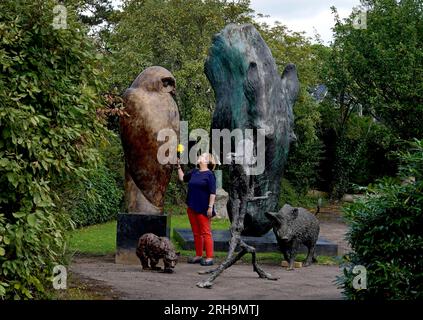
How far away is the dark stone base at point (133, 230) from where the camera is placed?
37.9 feet

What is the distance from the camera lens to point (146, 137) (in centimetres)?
1186

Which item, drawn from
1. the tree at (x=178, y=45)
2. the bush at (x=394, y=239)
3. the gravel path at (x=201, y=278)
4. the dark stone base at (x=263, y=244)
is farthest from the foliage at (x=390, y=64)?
the bush at (x=394, y=239)

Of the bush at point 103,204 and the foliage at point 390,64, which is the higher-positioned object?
the foliage at point 390,64

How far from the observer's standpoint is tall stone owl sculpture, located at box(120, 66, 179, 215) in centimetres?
1188

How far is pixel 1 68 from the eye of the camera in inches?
277

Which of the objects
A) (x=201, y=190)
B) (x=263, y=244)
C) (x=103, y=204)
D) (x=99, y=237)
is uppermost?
(x=201, y=190)

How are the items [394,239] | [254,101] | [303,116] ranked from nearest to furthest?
[394,239] < [254,101] < [303,116]

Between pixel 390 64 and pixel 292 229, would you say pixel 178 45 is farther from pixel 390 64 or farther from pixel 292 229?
pixel 292 229

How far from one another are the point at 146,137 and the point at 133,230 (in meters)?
1.60

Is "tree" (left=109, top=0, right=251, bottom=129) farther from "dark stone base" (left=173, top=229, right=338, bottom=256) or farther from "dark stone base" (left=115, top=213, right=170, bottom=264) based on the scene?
"dark stone base" (left=115, top=213, right=170, bottom=264)

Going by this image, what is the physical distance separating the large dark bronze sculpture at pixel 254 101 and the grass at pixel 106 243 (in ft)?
2.68

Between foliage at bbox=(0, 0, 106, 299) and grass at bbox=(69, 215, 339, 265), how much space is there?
204 centimetres

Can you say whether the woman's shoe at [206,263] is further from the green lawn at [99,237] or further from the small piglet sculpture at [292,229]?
the green lawn at [99,237]

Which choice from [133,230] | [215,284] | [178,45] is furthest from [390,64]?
[215,284]
